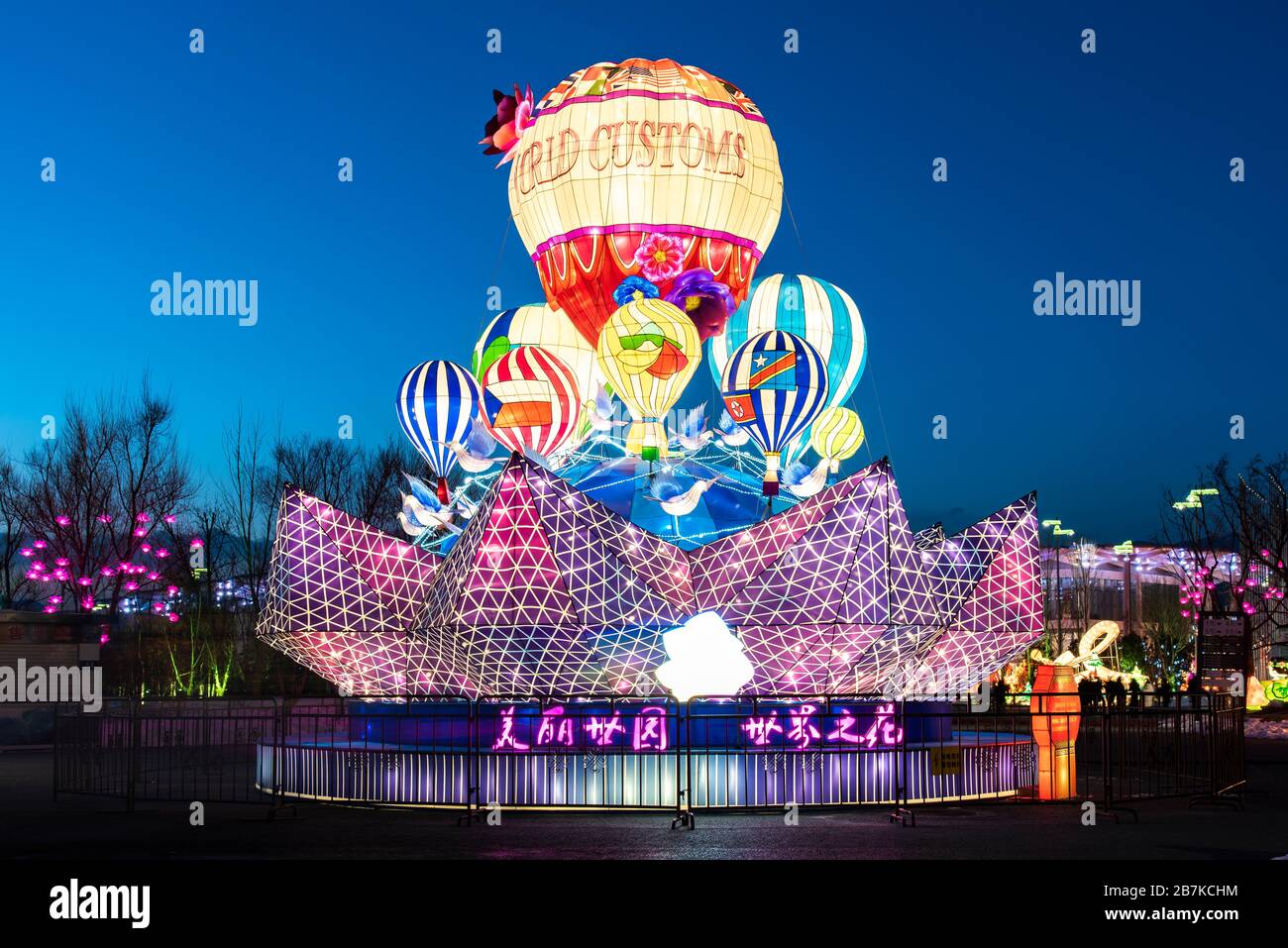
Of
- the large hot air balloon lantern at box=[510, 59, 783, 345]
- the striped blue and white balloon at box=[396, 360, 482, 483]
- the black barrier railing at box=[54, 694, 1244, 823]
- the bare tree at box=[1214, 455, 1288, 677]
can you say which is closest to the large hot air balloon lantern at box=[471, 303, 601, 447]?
the large hot air balloon lantern at box=[510, 59, 783, 345]

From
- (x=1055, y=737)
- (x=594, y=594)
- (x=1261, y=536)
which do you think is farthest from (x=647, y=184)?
(x=1261, y=536)

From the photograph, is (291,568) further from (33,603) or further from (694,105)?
(33,603)

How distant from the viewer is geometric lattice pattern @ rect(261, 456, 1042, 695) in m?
16.9

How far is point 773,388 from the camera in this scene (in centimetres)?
2086

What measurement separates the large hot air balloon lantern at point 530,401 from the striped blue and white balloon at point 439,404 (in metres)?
0.35

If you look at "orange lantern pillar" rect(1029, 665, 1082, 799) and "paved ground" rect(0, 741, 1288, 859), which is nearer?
"paved ground" rect(0, 741, 1288, 859)

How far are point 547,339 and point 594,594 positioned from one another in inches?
313

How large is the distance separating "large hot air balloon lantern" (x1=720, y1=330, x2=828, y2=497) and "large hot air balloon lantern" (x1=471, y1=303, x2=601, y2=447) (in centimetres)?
341

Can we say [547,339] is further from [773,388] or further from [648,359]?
[773,388]

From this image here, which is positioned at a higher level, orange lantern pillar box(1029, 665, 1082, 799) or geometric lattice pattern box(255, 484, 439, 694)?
geometric lattice pattern box(255, 484, 439, 694)

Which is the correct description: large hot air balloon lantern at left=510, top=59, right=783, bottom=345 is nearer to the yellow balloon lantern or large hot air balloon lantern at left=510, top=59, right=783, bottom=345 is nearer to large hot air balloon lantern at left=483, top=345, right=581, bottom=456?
large hot air balloon lantern at left=483, top=345, right=581, bottom=456

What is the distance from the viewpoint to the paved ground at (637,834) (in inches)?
533

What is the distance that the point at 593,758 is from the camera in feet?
56.3

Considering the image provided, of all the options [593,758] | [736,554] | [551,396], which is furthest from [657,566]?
[551,396]
